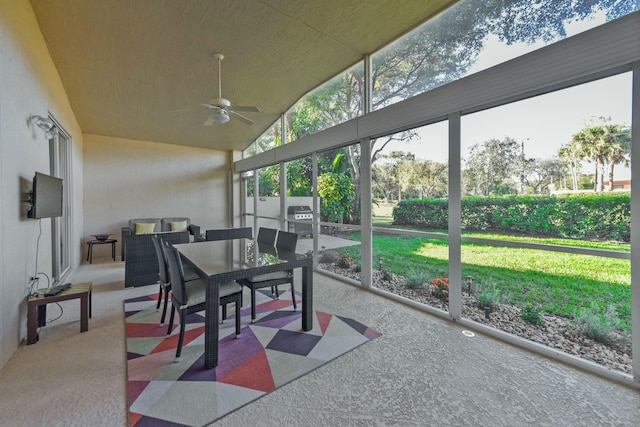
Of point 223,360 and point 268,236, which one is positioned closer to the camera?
point 223,360

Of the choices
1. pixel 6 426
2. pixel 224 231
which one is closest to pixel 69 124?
pixel 224 231

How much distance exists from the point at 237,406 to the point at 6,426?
1246mm

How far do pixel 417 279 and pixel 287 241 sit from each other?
5.82ft

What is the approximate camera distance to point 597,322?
2119mm

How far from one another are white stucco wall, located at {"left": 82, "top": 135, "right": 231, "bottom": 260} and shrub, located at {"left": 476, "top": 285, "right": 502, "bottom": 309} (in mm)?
6612

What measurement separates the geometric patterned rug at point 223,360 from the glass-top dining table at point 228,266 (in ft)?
0.60

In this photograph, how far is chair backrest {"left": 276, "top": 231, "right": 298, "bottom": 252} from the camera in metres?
3.13

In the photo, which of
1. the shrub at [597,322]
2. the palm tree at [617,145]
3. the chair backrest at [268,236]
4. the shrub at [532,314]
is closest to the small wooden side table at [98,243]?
the chair backrest at [268,236]

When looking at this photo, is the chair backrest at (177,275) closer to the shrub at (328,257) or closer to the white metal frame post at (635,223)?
the shrub at (328,257)

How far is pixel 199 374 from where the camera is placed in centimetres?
193

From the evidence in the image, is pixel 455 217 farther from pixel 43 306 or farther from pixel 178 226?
pixel 178 226

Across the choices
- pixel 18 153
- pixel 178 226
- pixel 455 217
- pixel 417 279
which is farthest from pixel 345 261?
pixel 178 226

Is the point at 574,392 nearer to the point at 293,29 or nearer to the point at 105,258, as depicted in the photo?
the point at 293,29

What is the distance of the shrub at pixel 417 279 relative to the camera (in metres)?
3.43
